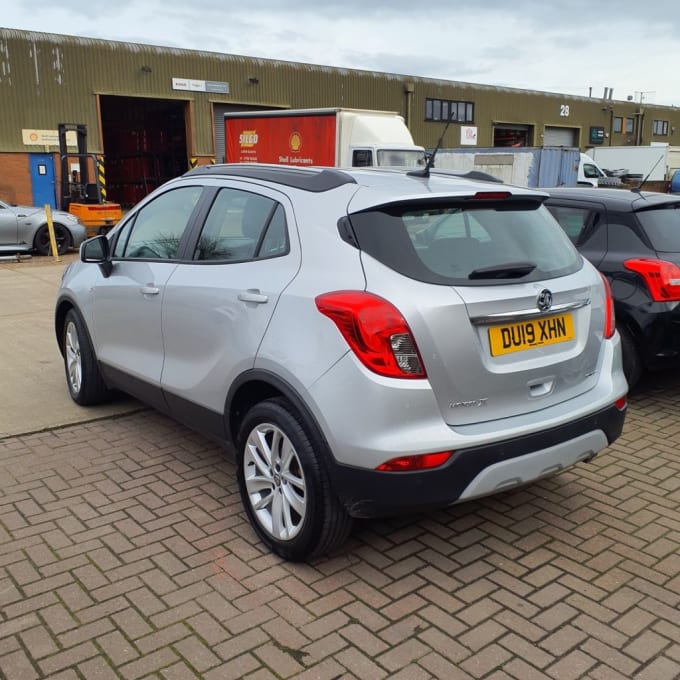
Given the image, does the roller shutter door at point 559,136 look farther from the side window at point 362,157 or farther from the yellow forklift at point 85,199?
the yellow forklift at point 85,199

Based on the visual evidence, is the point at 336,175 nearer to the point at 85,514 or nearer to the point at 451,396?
the point at 451,396

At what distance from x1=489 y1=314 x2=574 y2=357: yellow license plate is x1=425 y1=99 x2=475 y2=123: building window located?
109 ft

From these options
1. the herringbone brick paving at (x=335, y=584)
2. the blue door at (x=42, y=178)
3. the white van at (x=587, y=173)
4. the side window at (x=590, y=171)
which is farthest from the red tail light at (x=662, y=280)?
the blue door at (x=42, y=178)

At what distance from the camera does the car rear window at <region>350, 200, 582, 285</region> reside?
295cm

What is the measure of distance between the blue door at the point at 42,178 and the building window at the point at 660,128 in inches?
1703

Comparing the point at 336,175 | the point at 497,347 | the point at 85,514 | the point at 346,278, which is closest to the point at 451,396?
the point at 497,347

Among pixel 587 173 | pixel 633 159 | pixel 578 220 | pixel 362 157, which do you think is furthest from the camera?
pixel 633 159

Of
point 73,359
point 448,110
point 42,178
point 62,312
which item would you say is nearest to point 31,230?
point 62,312

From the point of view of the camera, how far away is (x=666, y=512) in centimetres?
374

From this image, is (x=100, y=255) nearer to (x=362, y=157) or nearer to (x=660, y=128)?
(x=362, y=157)

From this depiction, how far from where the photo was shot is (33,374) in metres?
6.18

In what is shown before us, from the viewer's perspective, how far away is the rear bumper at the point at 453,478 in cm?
279

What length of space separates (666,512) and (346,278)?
2.18 m

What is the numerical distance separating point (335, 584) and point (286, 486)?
0.47 meters
